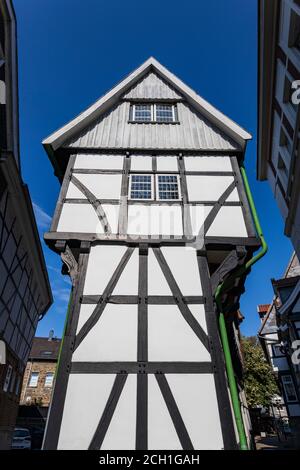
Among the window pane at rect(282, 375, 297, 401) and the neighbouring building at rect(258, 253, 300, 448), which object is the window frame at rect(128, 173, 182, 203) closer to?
the neighbouring building at rect(258, 253, 300, 448)

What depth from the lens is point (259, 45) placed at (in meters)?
8.78

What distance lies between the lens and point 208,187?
7457mm

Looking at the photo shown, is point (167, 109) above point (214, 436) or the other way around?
above

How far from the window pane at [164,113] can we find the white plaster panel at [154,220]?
3.89 meters

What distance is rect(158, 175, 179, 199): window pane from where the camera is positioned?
7398 millimetres

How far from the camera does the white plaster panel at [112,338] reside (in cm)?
511

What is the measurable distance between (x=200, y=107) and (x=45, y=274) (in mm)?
9446

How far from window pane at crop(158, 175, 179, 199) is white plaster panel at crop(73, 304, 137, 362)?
10.6ft

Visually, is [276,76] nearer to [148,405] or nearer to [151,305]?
[151,305]

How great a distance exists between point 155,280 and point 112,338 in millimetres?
1515

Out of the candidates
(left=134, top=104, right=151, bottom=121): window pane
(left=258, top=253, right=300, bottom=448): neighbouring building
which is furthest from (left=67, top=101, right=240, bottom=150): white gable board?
(left=258, top=253, right=300, bottom=448): neighbouring building

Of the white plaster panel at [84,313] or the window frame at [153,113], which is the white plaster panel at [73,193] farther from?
the window frame at [153,113]

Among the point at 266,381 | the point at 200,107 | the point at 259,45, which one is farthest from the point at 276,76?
the point at 266,381

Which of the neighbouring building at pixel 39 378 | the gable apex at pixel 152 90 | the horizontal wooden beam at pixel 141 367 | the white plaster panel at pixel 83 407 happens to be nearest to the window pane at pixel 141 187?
the gable apex at pixel 152 90
